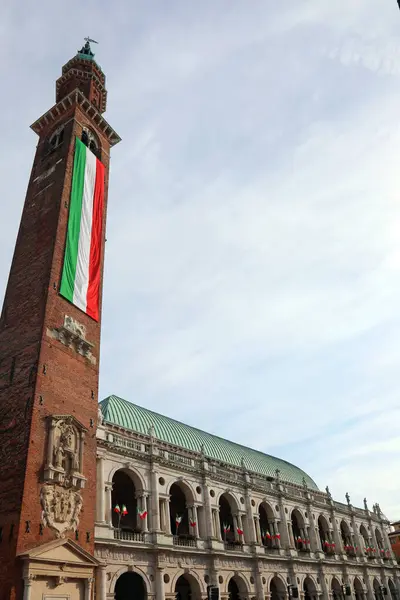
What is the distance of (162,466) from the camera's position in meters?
40.5

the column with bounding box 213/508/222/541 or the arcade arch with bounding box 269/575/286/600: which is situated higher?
the column with bounding box 213/508/222/541

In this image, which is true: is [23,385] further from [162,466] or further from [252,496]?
[252,496]

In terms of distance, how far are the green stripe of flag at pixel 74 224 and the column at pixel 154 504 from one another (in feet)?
50.5

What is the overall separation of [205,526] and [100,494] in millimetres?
12548

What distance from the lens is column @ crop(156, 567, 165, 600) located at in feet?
115

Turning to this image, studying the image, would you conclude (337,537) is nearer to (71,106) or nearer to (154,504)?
(154,504)

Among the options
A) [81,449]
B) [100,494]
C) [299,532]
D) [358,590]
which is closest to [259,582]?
[299,532]

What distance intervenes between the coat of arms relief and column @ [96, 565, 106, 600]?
473 centimetres

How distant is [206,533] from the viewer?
139 feet

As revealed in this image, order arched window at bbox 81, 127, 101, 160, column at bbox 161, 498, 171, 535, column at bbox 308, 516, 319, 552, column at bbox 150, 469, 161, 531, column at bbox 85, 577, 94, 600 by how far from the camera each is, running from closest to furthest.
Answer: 1. column at bbox 85, 577, 94, 600
2. column at bbox 150, 469, 161, 531
3. column at bbox 161, 498, 171, 535
4. arched window at bbox 81, 127, 101, 160
5. column at bbox 308, 516, 319, 552

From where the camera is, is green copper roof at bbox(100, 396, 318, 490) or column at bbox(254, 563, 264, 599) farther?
green copper roof at bbox(100, 396, 318, 490)

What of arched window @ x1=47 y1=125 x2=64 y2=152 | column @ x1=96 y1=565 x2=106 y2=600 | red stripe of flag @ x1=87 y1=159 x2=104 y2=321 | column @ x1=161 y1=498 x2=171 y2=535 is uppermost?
arched window @ x1=47 y1=125 x2=64 y2=152

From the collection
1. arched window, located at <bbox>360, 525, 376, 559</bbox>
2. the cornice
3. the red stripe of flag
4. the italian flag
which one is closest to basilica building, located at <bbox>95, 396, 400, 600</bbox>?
arched window, located at <bbox>360, 525, 376, 559</bbox>

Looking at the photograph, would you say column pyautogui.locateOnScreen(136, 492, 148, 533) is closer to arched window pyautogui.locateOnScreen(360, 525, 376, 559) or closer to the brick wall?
the brick wall
